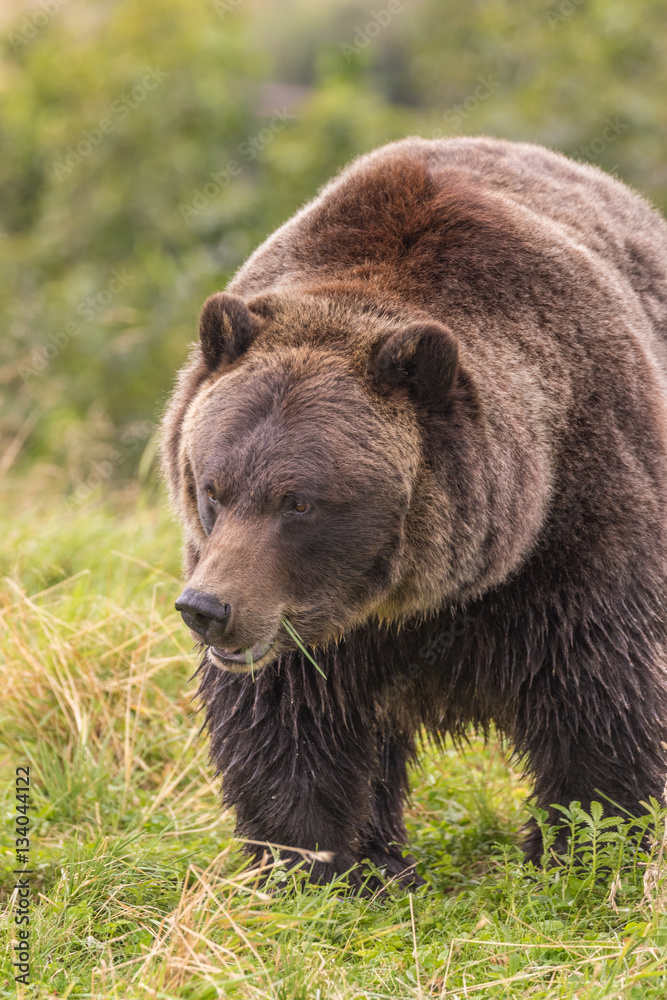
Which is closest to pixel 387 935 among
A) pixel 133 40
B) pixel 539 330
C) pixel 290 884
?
pixel 290 884

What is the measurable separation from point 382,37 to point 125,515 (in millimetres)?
63813

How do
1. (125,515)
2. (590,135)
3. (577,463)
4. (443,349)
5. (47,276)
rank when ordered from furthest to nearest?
(47,276), (590,135), (125,515), (577,463), (443,349)

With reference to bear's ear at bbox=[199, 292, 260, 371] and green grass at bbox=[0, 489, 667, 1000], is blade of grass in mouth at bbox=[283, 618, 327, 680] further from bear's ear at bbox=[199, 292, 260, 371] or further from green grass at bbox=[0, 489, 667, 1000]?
bear's ear at bbox=[199, 292, 260, 371]

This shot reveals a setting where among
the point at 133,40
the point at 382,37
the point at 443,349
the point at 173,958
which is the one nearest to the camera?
the point at 173,958

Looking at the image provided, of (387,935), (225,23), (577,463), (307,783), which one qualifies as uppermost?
(225,23)

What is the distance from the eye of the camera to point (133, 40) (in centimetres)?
2616

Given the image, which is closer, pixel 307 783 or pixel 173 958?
pixel 173 958

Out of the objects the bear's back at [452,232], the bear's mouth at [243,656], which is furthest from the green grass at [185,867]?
the bear's back at [452,232]

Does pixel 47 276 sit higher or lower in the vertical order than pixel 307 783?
higher

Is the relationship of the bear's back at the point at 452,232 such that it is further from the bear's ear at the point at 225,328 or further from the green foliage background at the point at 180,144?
the green foliage background at the point at 180,144

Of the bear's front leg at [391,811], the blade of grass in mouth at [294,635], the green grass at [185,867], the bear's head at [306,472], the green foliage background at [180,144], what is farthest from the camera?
the green foliage background at [180,144]

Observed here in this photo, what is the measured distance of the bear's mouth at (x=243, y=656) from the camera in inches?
156

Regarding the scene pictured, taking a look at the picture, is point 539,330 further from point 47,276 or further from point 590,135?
point 47,276

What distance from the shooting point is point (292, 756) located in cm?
460
